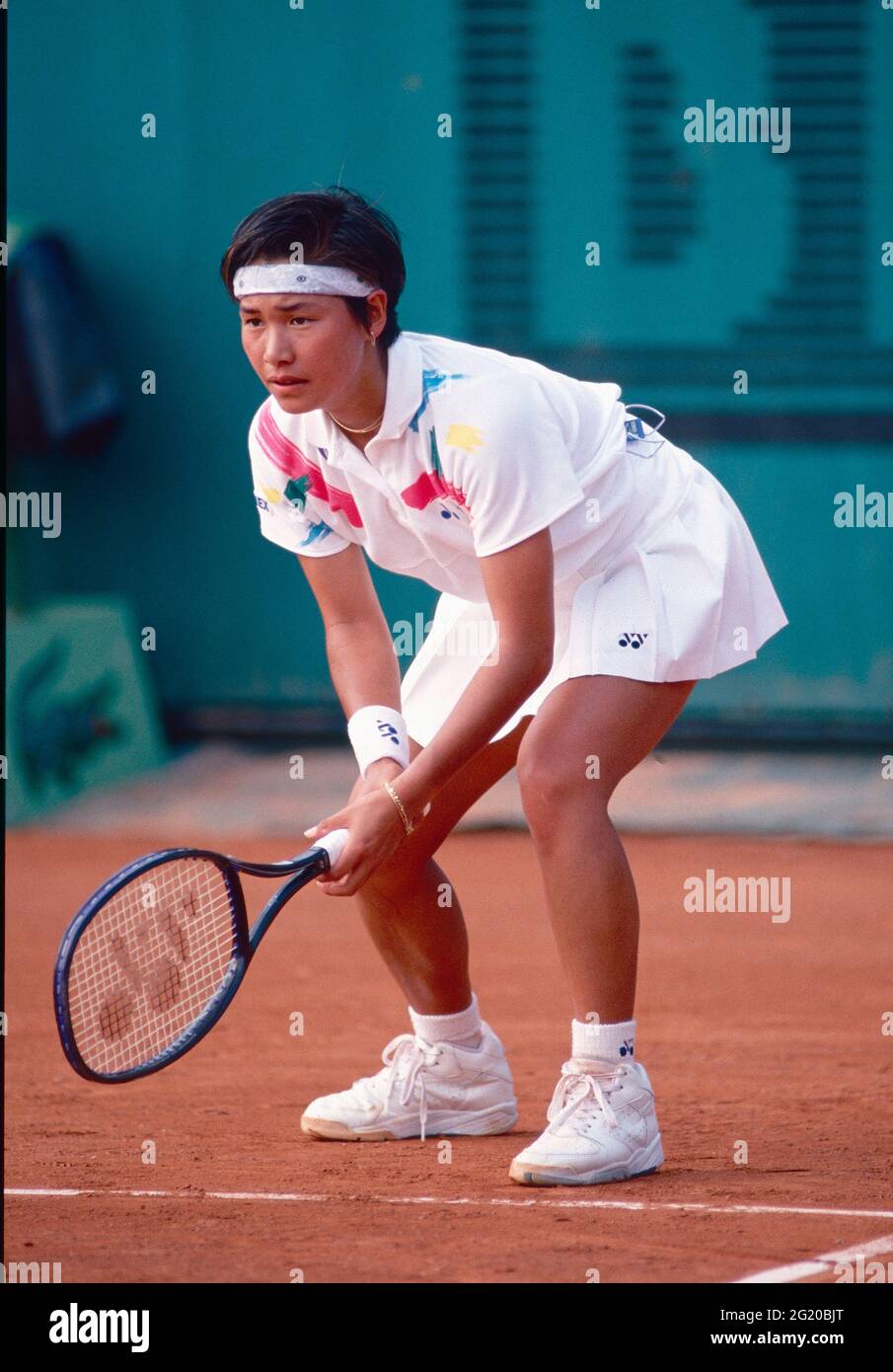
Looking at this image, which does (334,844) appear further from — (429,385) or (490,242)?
(490,242)

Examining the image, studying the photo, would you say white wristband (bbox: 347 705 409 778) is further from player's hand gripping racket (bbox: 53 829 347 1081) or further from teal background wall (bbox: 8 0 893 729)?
teal background wall (bbox: 8 0 893 729)

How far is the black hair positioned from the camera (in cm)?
317

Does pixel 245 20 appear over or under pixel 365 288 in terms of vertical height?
over

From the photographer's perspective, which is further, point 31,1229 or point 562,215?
point 562,215

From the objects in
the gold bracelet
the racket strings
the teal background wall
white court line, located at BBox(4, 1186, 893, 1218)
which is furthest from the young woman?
the teal background wall

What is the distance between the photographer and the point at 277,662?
8.96 m

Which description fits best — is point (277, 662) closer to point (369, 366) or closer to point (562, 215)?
point (562, 215)

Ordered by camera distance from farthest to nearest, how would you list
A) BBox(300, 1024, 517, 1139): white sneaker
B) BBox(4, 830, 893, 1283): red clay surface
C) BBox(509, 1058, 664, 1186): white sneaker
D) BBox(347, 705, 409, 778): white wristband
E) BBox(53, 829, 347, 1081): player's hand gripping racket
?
BBox(300, 1024, 517, 1139): white sneaker < BBox(347, 705, 409, 778): white wristband < BBox(509, 1058, 664, 1186): white sneaker < BBox(53, 829, 347, 1081): player's hand gripping racket < BBox(4, 830, 893, 1283): red clay surface

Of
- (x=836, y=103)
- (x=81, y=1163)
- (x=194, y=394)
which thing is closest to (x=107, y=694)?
(x=194, y=394)

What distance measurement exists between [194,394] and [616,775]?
19.8ft

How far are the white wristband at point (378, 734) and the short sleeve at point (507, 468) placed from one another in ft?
1.44

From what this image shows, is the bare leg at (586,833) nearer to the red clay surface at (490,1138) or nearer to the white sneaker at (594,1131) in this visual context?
the white sneaker at (594,1131)

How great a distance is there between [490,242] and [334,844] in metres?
5.93

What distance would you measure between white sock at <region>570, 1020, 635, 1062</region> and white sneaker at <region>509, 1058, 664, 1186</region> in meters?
0.02
